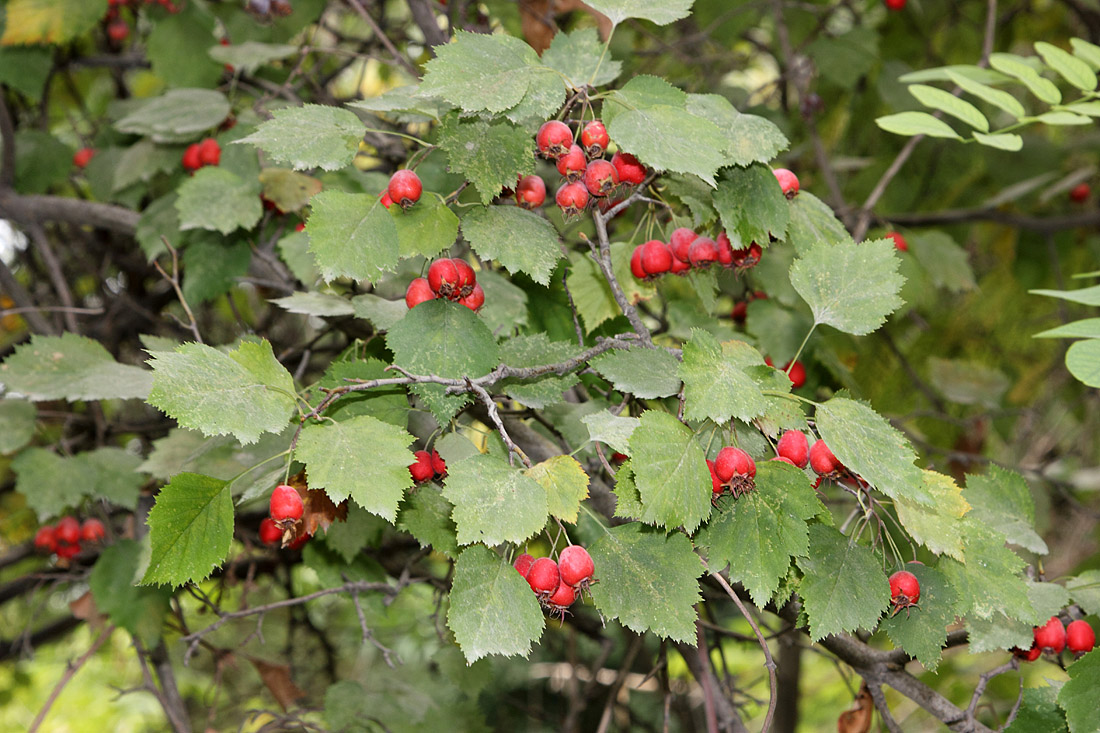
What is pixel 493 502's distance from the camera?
2.59 feet

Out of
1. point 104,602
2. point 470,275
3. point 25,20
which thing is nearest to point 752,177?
point 470,275

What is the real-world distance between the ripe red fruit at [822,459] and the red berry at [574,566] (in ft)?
0.88

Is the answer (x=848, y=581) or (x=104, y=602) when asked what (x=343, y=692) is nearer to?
(x=104, y=602)

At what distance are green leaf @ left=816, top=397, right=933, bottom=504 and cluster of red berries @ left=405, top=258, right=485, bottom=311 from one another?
0.41 metres

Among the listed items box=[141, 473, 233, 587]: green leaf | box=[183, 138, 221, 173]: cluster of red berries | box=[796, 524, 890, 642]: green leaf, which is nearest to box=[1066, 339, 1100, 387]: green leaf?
box=[796, 524, 890, 642]: green leaf

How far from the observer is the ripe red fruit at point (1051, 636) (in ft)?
3.43

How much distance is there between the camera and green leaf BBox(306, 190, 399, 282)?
92 cm

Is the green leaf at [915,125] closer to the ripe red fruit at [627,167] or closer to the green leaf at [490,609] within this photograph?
the ripe red fruit at [627,167]

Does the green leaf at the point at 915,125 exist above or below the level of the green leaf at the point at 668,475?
above

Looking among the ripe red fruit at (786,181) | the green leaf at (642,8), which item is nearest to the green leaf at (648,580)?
the ripe red fruit at (786,181)

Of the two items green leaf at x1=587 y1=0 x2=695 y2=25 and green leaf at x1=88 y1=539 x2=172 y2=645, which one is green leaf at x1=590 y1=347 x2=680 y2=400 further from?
green leaf at x1=88 y1=539 x2=172 y2=645

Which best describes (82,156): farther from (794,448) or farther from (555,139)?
(794,448)

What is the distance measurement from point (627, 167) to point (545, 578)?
0.50 m

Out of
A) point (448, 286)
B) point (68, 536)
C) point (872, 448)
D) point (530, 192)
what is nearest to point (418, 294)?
point (448, 286)
